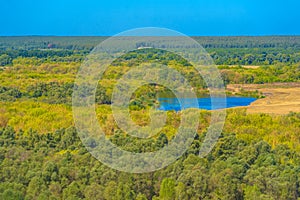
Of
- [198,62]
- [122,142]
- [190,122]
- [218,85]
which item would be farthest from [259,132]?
[198,62]

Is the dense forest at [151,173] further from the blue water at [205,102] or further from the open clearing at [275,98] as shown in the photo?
the blue water at [205,102]

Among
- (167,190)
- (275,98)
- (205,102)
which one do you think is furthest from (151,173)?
(275,98)

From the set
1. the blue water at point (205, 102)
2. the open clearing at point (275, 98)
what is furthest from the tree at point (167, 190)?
the blue water at point (205, 102)

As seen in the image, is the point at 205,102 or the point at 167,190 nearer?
the point at 167,190

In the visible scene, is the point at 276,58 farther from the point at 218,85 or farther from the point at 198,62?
the point at 218,85

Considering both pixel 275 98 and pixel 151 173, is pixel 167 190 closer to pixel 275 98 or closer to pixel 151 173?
pixel 151 173

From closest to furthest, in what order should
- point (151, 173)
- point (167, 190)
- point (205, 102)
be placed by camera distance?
1. point (167, 190)
2. point (151, 173)
3. point (205, 102)

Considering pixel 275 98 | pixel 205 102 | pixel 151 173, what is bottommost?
pixel 151 173
